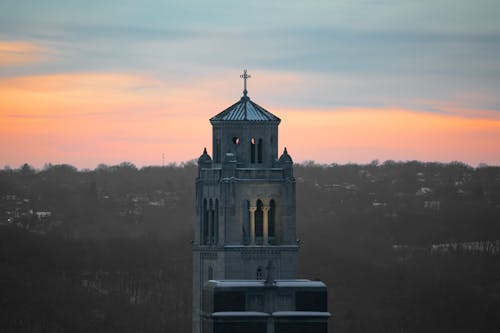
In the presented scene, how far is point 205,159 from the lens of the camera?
13738 cm

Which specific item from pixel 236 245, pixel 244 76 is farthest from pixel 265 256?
pixel 244 76

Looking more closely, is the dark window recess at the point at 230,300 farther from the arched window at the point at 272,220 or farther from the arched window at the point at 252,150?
the arched window at the point at 252,150

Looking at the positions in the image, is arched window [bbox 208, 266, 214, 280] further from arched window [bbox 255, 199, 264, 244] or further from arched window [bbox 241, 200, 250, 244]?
arched window [bbox 255, 199, 264, 244]

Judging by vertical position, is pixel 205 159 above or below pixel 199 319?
above

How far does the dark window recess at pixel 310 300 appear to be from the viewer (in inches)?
5059

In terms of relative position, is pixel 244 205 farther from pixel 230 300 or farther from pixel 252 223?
pixel 230 300

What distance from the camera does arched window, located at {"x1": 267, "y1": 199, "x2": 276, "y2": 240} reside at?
5340 inches

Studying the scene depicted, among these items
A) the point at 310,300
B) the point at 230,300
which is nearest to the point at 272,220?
the point at 310,300

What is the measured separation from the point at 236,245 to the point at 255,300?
657cm

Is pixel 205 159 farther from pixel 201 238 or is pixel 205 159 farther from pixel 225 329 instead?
pixel 225 329

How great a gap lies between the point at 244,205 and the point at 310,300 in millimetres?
8737

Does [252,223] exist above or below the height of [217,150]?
below

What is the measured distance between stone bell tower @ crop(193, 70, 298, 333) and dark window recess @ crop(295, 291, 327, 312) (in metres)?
5.52

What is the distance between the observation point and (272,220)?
136000 mm
